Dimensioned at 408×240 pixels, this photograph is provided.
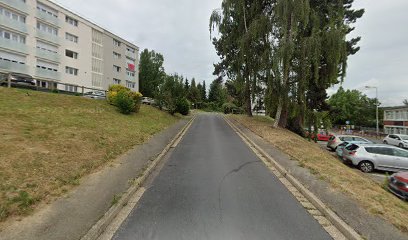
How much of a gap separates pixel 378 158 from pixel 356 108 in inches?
2358

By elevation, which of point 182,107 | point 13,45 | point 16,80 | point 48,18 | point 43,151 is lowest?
point 43,151

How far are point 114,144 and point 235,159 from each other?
521cm

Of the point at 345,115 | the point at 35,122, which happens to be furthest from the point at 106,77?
the point at 345,115

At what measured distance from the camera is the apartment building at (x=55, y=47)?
28.7m

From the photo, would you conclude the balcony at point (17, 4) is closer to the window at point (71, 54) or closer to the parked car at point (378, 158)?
the window at point (71, 54)

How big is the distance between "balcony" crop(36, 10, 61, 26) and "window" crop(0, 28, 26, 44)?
3.74 m

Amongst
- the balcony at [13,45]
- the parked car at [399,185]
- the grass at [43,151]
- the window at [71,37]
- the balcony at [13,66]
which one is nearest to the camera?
the grass at [43,151]

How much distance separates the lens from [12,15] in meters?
29.2

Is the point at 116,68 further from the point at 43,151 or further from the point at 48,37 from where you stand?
the point at 43,151

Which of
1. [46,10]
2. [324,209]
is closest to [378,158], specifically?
[324,209]

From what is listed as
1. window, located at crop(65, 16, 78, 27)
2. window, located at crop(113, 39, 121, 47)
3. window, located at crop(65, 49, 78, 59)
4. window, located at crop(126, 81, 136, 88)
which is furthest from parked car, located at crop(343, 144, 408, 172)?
window, located at crop(126, 81, 136, 88)

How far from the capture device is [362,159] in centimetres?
1288

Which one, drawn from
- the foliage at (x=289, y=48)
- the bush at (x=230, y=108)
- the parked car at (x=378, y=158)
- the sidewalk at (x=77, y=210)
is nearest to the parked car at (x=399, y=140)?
the foliage at (x=289, y=48)

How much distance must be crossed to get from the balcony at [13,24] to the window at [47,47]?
2.42 m
